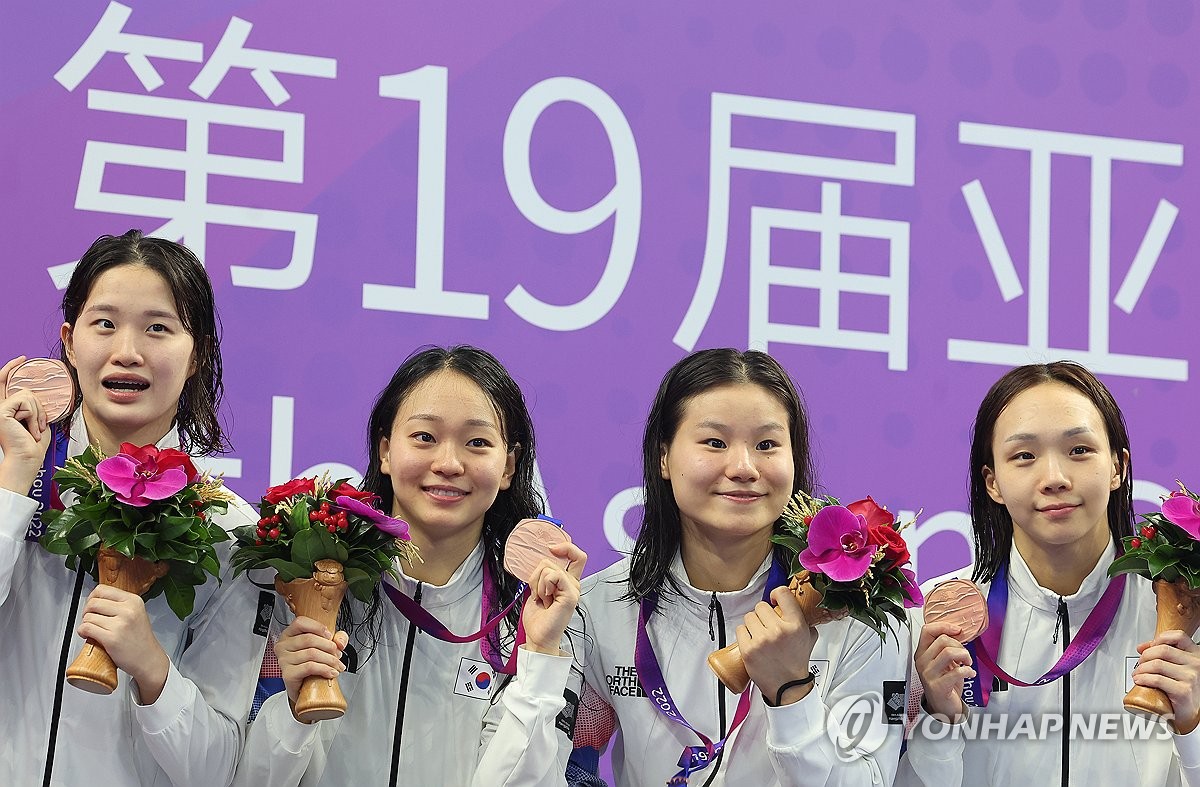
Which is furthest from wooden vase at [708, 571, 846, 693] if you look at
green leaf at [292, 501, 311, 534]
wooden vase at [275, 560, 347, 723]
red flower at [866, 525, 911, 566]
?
green leaf at [292, 501, 311, 534]

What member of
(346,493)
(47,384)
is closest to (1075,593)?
(346,493)

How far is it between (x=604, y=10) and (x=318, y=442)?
1550 mm

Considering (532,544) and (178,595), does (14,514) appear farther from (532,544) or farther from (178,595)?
(532,544)

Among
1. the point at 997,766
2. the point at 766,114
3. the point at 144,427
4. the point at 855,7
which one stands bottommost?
the point at 997,766

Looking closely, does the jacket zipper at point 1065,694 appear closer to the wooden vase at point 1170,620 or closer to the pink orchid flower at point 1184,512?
the wooden vase at point 1170,620

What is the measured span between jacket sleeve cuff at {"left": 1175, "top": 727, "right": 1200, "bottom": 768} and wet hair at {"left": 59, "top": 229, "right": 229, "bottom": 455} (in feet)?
7.06

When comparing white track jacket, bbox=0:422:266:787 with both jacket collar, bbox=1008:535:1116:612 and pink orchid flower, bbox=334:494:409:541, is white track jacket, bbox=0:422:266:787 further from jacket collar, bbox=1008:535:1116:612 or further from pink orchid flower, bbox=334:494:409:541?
jacket collar, bbox=1008:535:1116:612

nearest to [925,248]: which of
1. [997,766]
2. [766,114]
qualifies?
[766,114]

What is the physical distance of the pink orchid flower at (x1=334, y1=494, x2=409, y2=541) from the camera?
298cm

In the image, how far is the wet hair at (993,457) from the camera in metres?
3.55

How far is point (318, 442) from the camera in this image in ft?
13.9

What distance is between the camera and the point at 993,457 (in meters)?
3.58

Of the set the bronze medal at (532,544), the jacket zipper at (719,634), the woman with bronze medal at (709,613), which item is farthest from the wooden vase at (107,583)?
the jacket zipper at (719,634)

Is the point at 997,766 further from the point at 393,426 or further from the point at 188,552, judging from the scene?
the point at 188,552
